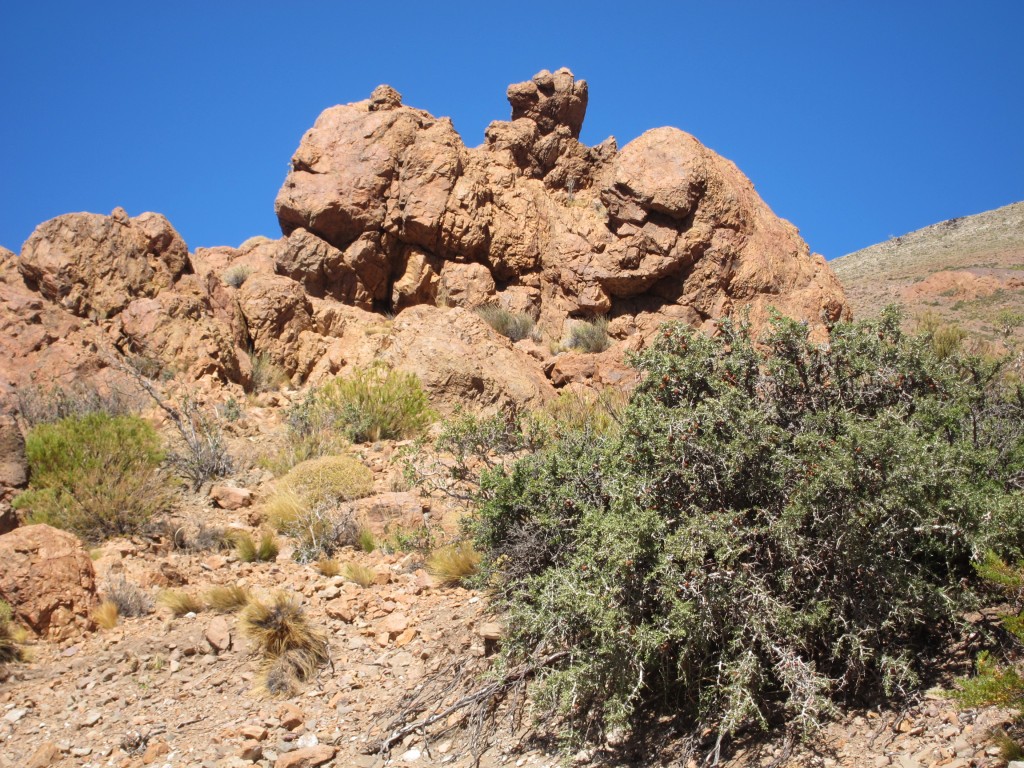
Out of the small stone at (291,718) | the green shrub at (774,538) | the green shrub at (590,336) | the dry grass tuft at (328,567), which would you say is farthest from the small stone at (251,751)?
the green shrub at (590,336)

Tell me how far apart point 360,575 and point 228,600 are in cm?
114

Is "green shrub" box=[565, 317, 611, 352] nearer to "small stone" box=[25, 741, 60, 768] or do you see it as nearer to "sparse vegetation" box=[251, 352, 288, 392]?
"sparse vegetation" box=[251, 352, 288, 392]

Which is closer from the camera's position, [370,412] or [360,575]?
[360,575]

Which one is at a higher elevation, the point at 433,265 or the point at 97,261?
the point at 97,261

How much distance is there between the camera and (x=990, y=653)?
415 centimetres

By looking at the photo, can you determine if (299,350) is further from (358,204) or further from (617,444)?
(617,444)

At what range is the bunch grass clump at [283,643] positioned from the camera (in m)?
6.12

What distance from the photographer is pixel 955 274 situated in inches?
927

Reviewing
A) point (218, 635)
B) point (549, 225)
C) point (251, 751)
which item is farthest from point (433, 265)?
point (251, 751)

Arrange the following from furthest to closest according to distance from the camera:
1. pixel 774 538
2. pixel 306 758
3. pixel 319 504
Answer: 1. pixel 319 504
2. pixel 306 758
3. pixel 774 538

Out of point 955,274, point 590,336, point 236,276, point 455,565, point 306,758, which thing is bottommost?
point 306,758

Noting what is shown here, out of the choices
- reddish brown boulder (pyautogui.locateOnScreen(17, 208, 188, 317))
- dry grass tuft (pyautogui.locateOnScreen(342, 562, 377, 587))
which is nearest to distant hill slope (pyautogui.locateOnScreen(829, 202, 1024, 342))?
dry grass tuft (pyautogui.locateOnScreen(342, 562, 377, 587))

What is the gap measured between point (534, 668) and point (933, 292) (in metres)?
22.1

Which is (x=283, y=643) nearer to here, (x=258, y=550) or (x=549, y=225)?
(x=258, y=550)
